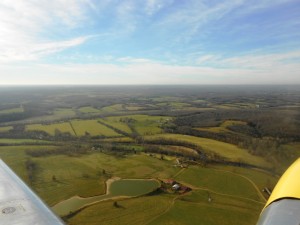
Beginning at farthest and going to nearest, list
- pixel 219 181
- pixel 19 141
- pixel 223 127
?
pixel 223 127, pixel 19 141, pixel 219 181

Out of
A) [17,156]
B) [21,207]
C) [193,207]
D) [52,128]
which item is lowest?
[193,207]

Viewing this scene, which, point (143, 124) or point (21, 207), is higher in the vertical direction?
point (21, 207)

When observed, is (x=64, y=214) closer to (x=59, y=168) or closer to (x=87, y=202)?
(x=87, y=202)

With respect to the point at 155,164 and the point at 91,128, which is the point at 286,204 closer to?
the point at 155,164

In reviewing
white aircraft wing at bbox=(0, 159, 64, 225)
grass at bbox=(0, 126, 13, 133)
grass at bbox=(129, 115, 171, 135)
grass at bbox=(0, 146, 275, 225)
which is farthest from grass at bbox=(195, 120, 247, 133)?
white aircraft wing at bbox=(0, 159, 64, 225)

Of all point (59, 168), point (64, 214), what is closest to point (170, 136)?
point (59, 168)

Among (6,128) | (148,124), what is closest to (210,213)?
(148,124)

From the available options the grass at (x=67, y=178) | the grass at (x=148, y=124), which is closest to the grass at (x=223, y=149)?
the grass at (x=148, y=124)
